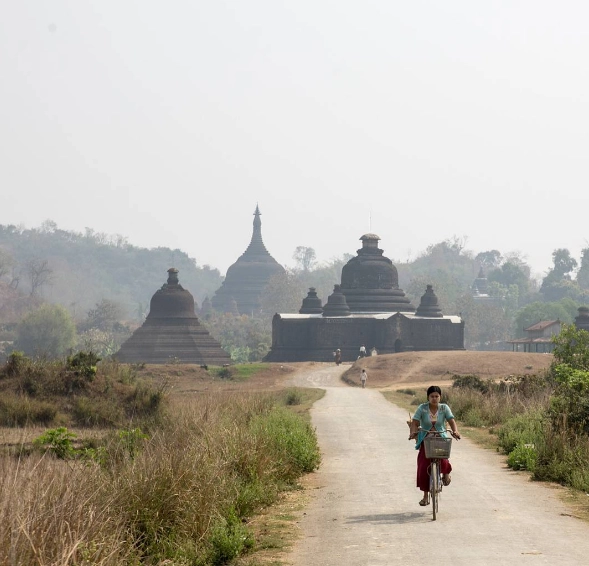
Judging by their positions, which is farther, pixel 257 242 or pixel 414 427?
pixel 257 242

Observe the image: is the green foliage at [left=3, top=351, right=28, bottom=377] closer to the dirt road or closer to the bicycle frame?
the dirt road

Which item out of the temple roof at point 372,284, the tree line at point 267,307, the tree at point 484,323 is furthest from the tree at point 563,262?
the temple roof at point 372,284

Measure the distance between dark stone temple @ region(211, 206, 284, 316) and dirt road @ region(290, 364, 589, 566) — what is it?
120 meters

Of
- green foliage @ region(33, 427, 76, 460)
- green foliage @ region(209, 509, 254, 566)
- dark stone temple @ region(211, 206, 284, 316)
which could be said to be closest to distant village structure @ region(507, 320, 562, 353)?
dark stone temple @ region(211, 206, 284, 316)

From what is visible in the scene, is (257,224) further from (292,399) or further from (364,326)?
(292,399)

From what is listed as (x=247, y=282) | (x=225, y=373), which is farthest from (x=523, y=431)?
(x=247, y=282)

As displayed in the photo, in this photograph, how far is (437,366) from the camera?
61.1m

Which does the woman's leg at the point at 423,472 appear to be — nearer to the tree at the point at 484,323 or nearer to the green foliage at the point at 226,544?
the green foliage at the point at 226,544

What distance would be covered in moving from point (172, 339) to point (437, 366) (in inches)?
913

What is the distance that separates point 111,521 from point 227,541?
1.24 m

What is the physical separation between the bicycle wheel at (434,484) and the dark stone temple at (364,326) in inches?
2552

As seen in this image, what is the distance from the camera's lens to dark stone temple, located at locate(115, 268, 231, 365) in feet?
253

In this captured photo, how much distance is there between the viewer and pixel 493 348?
398 feet

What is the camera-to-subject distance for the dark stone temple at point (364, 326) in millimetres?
76875
